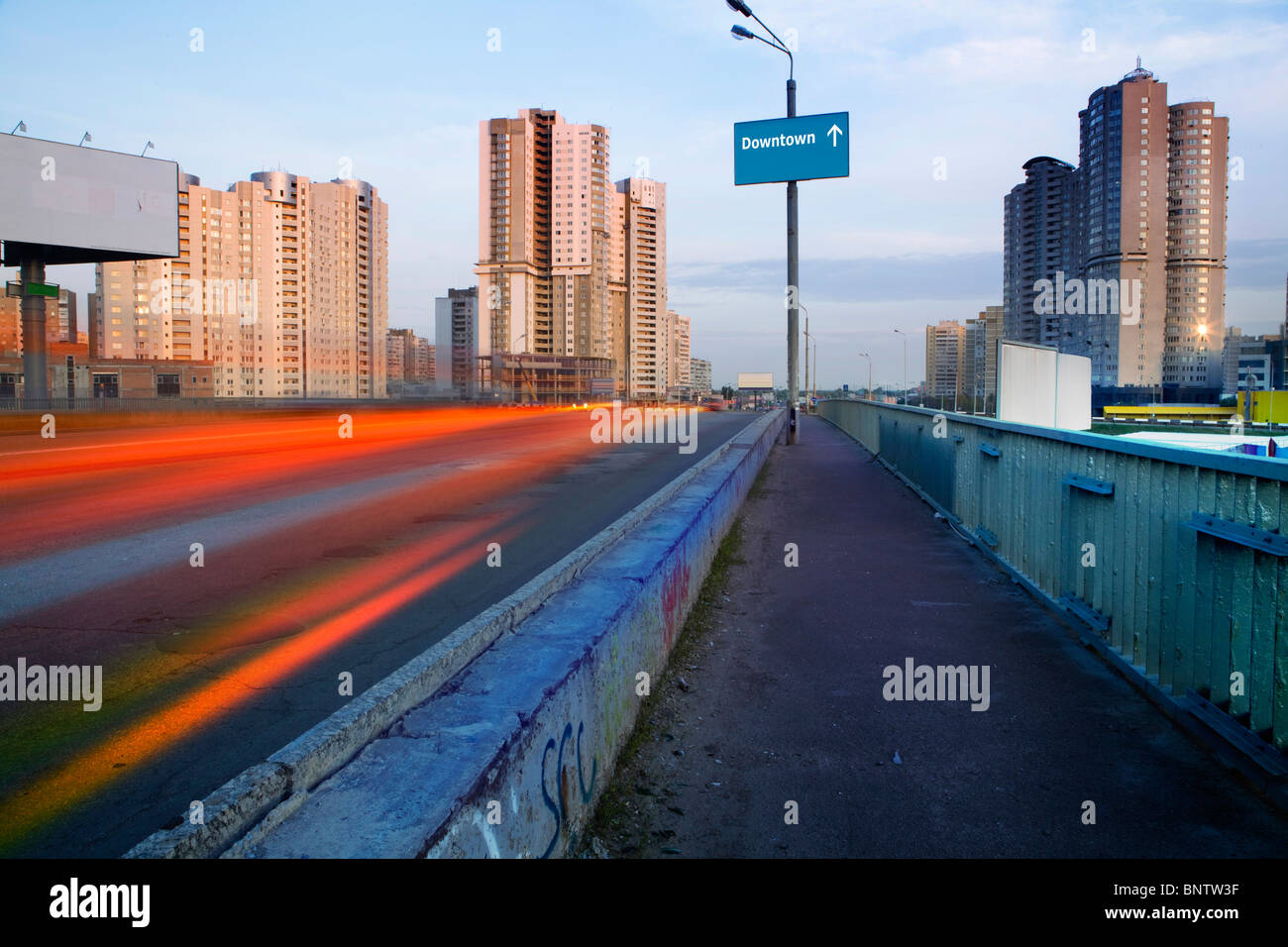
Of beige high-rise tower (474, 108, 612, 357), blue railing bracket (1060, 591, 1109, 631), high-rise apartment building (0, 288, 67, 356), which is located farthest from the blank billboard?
beige high-rise tower (474, 108, 612, 357)

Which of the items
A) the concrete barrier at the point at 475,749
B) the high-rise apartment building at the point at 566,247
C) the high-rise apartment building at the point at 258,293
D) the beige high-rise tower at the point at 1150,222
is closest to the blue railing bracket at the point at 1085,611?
the concrete barrier at the point at 475,749

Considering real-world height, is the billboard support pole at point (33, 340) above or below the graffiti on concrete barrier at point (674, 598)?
above

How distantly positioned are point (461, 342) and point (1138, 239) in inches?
4670

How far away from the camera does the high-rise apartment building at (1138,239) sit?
102062 mm

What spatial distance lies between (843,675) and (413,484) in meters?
9.90

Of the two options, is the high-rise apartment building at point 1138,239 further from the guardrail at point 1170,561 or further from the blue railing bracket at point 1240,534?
the blue railing bracket at point 1240,534

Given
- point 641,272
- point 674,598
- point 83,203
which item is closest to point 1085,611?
point 674,598

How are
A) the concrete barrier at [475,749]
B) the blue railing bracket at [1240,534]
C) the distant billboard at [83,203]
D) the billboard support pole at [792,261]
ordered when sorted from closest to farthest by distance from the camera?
the concrete barrier at [475,749] < the blue railing bracket at [1240,534] < the billboard support pole at [792,261] < the distant billboard at [83,203]

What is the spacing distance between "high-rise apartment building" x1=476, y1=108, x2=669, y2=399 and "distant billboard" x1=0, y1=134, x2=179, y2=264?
3463 inches

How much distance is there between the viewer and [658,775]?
12.6ft

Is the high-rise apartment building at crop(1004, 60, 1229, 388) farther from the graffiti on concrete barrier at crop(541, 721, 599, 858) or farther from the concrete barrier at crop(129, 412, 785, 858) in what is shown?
the graffiti on concrete barrier at crop(541, 721, 599, 858)

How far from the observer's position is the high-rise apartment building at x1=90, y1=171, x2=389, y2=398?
113250 mm

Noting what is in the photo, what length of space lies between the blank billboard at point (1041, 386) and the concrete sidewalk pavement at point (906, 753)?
4158 millimetres

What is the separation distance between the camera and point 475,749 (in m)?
2.44
